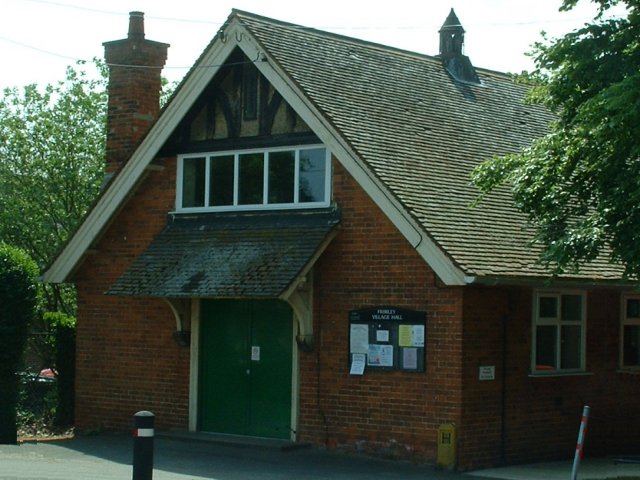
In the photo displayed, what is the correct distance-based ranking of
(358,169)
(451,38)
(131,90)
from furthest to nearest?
(451,38), (131,90), (358,169)

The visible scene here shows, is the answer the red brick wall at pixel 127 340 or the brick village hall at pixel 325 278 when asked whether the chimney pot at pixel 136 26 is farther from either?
the red brick wall at pixel 127 340

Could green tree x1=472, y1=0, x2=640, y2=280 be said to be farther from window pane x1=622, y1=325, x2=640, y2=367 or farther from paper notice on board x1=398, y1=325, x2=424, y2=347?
window pane x1=622, y1=325, x2=640, y2=367

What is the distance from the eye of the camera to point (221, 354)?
20.5 m

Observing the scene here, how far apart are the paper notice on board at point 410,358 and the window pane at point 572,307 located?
3.01 meters

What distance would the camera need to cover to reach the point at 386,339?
60.0 feet

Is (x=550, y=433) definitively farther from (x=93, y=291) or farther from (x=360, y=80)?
(x=93, y=291)

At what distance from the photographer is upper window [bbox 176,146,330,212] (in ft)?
63.6

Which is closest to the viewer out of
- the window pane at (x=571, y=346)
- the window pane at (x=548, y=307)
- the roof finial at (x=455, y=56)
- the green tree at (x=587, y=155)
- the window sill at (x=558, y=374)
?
the green tree at (x=587, y=155)

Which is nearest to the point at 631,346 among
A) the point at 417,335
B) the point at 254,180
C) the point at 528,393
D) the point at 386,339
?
the point at 528,393

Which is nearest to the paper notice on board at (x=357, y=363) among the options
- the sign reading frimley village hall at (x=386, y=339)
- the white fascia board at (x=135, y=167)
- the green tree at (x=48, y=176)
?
the sign reading frimley village hall at (x=386, y=339)

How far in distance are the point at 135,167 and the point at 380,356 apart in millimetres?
5602

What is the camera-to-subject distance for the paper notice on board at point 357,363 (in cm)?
1842

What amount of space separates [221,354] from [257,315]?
95cm

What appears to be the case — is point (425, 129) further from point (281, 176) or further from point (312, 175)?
point (281, 176)
